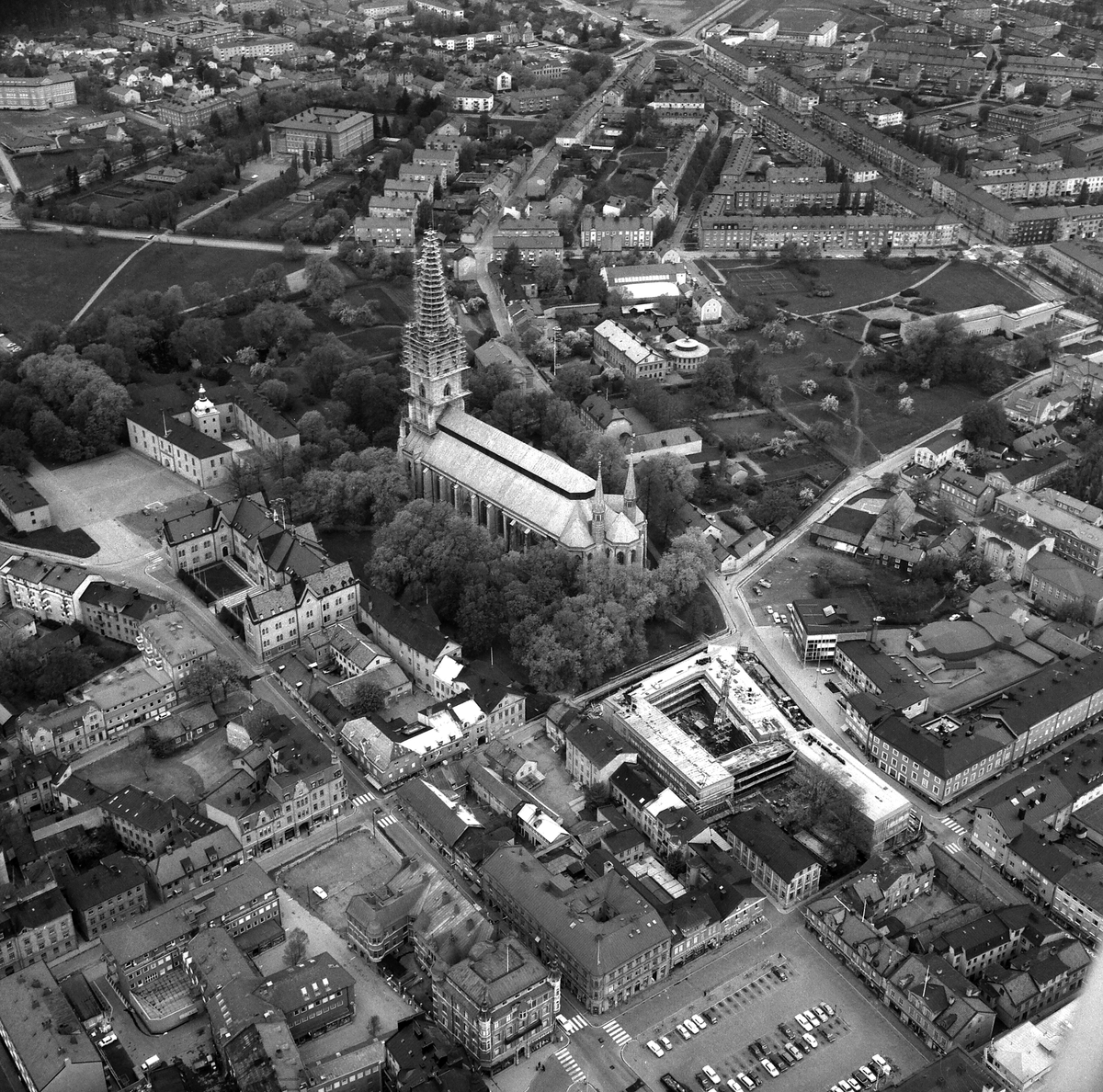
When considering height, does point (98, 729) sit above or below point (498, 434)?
below

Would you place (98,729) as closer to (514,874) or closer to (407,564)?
(407,564)

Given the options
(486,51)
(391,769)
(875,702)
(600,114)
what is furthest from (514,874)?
(486,51)

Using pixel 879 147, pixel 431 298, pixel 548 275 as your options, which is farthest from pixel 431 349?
pixel 879 147

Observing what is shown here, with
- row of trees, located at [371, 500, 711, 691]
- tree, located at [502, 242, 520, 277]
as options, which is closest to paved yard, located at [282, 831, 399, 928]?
row of trees, located at [371, 500, 711, 691]

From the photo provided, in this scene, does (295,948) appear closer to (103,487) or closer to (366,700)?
(366,700)

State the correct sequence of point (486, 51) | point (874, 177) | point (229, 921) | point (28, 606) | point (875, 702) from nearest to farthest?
point (229, 921) < point (875, 702) < point (28, 606) < point (874, 177) < point (486, 51)

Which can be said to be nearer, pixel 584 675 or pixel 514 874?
pixel 514 874
